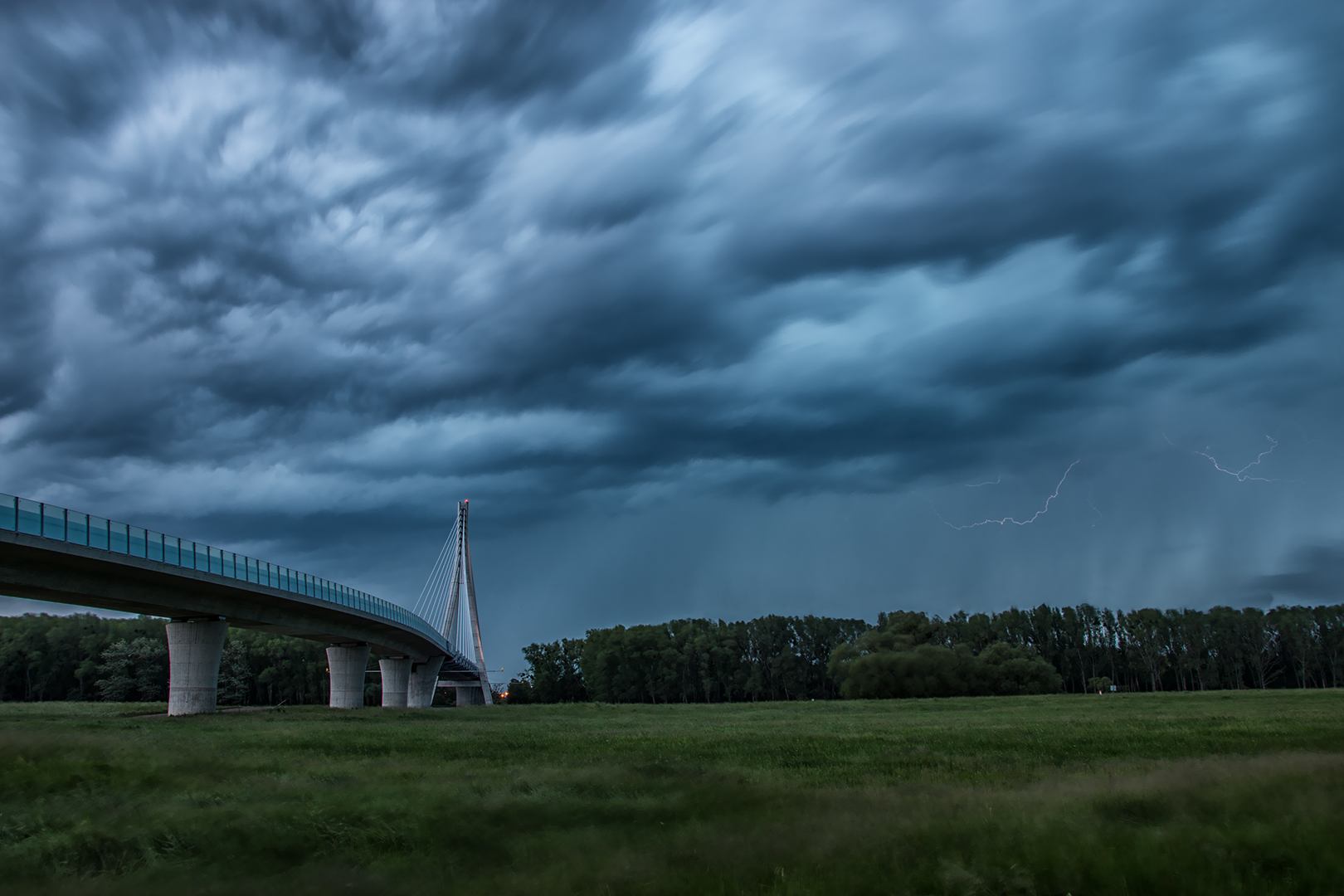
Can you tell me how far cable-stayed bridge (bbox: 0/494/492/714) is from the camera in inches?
1812

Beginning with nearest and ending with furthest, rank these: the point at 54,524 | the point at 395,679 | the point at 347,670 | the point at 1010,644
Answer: the point at 54,524 < the point at 347,670 < the point at 395,679 < the point at 1010,644

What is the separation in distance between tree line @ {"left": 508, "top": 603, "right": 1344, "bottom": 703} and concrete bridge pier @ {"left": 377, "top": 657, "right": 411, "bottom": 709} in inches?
2335

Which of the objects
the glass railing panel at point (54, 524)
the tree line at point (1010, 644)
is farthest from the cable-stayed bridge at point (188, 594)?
the tree line at point (1010, 644)

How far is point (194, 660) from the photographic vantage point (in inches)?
2496

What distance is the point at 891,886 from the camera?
10508mm

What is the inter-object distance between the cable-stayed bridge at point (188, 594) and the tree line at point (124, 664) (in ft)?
198

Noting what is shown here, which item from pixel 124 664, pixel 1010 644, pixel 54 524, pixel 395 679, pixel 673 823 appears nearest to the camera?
pixel 673 823

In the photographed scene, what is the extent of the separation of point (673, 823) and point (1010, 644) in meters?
157

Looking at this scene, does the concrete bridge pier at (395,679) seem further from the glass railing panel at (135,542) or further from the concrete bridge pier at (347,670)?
the glass railing panel at (135,542)

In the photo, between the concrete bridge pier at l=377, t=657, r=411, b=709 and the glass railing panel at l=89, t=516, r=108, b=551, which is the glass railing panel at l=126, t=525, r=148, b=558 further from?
the concrete bridge pier at l=377, t=657, r=411, b=709

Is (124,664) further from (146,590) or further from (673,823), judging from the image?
(673,823)

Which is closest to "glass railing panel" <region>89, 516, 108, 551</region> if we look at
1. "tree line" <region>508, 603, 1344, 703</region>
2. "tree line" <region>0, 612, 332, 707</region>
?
"tree line" <region>0, 612, 332, 707</region>

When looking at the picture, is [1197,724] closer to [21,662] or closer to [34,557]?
[34,557]

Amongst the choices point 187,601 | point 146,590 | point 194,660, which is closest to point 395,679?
point 194,660
